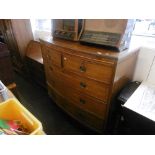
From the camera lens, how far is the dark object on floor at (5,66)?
116 cm

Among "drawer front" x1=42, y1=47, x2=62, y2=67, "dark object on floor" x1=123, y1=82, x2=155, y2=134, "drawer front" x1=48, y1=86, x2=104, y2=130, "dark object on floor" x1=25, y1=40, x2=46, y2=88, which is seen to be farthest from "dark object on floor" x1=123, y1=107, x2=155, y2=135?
"dark object on floor" x1=25, y1=40, x2=46, y2=88

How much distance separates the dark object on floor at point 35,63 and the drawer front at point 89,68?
1.09m

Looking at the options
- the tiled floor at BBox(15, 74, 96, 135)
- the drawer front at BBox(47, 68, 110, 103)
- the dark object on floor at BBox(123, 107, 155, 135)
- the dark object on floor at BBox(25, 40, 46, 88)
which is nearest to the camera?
the dark object on floor at BBox(123, 107, 155, 135)

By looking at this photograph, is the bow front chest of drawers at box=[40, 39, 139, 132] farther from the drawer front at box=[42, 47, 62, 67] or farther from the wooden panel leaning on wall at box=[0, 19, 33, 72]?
the wooden panel leaning on wall at box=[0, 19, 33, 72]

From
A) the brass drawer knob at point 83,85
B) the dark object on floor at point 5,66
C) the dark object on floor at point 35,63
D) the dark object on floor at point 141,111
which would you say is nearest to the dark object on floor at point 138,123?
the dark object on floor at point 141,111

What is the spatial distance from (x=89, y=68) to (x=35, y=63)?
1.49m

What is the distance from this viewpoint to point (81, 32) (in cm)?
126

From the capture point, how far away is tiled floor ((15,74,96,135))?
1.67 meters

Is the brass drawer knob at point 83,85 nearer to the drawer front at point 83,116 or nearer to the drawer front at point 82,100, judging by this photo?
the drawer front at point 82,100

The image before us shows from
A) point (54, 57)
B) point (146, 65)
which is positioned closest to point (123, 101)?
point (146, 65)

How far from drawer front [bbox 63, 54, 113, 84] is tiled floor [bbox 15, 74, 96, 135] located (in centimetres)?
83
